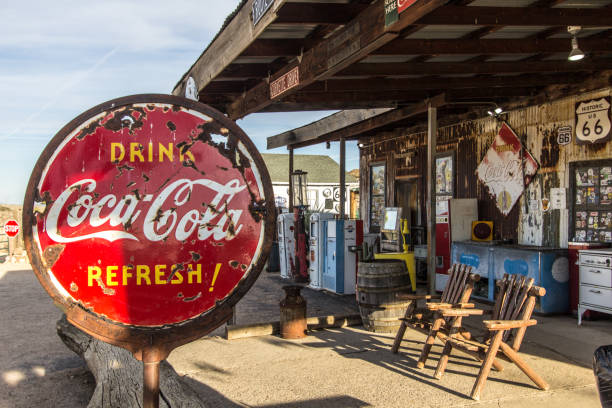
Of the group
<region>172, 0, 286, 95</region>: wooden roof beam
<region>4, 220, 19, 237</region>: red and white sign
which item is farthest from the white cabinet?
<region>4, 220, 19, 237</region>: red and white sign

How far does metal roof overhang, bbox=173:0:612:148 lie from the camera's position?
A: 4629 mm

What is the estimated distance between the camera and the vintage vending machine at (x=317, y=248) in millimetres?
10115

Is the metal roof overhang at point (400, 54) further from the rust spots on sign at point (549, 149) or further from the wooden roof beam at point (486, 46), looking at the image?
the rust spots on sign at point (549, 149)

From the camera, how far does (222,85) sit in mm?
7750

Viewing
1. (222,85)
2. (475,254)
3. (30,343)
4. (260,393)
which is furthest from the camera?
(475,254)

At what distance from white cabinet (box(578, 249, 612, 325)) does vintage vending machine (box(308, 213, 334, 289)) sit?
452cm

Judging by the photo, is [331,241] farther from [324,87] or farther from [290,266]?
[324,87]

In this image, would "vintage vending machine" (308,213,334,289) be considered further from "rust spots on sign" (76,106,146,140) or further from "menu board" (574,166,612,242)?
"rust spots on sign" (76,106,146,140)

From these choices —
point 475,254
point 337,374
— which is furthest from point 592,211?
point 337,374

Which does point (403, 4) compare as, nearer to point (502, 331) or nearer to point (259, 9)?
point (259, 9)

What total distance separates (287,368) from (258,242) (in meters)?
4.02

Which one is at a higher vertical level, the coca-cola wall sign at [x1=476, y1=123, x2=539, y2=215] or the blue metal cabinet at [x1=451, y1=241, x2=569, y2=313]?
the coca-cola wall sign at [x1=476, y1=123, x2=539, y2=215]

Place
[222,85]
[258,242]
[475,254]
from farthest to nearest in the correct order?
1. [475,254]
2. [222,85]
3. [258,242]

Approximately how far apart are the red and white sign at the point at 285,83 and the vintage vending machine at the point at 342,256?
11.9 feet
